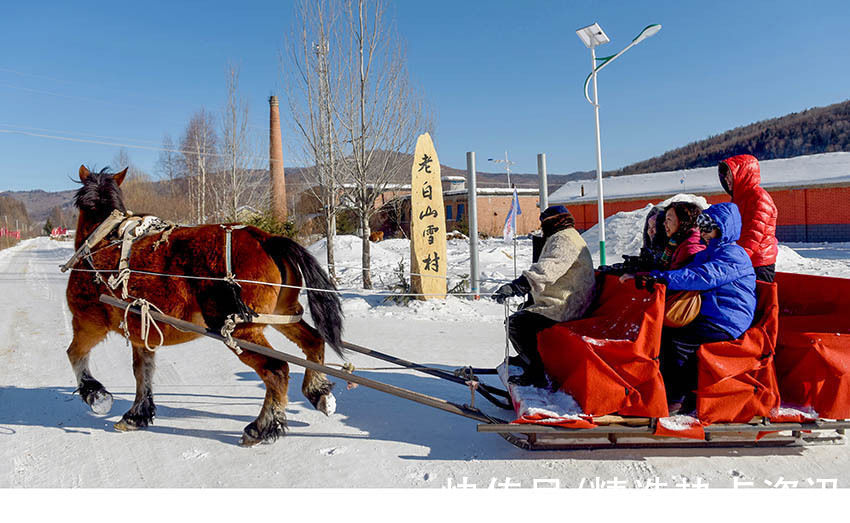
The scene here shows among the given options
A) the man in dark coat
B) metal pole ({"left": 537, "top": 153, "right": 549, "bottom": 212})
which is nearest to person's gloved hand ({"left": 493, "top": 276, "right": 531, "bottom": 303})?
the man in dark coat

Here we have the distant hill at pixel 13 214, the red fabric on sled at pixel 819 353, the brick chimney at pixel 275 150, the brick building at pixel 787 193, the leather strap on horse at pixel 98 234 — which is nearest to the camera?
the red fabric on sled at pixel 819 353

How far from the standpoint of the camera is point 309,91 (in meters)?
12.4

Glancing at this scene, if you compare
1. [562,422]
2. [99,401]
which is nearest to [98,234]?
[99,401]

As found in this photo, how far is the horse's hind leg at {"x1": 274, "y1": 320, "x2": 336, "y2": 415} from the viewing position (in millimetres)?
4062

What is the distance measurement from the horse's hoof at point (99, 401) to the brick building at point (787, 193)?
25.0 meters

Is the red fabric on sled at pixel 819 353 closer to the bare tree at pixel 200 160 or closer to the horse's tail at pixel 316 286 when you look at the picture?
the horse's tail at pixel 316 286

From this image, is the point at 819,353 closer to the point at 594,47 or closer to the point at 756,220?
the point at 756,220

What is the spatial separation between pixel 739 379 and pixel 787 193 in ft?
80.2

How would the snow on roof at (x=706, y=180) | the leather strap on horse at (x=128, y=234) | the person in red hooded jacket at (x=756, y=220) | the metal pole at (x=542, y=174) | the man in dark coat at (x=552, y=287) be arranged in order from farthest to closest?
the snow on roof at (x=706, y=180) → the metal pole at (x=542, y=174) → the person in red hooded jacket at (x=756, y=220) → the leather strap on horse at (x=128, y=234) → the man in dark coat at (x=552, y=287)

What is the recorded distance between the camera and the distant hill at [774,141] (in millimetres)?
72000

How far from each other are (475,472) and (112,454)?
96.2 inches

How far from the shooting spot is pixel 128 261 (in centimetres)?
391

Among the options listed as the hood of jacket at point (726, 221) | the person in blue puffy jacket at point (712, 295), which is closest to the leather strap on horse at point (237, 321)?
Result: the person in blue puffy jacket at point (712, 295)

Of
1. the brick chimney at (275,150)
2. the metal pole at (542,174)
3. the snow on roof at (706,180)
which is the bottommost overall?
the metal pole at (542,174)
